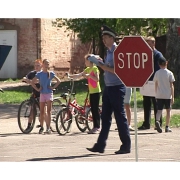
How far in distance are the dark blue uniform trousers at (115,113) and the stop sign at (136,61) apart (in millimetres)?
1163

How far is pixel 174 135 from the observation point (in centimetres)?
1727

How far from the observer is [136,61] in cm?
1245

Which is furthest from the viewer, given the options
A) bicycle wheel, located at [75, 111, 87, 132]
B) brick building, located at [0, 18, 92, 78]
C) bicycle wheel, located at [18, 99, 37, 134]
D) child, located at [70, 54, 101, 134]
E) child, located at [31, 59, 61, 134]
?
brick building, located at [0, 18, 92, 78]

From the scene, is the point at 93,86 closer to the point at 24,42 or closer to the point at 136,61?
the point at 136,61

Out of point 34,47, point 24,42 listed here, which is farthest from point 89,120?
point 24,42

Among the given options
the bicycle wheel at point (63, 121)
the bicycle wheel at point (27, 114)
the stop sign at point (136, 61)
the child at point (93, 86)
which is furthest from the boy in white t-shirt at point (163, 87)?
the stop sign at point (136, 61)

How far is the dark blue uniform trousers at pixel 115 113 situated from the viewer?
45.5ft

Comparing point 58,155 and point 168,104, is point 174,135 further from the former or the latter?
point 58,155

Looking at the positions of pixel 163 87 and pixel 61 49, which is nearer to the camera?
pixel 163 87

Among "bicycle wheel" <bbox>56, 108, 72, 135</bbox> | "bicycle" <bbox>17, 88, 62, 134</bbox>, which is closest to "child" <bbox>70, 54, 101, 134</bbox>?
"bicycle wheel" <bbox>56, 108, 72, 135</bbox>

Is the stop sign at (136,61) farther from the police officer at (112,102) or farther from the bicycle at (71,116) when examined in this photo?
the bicycle at (71,116)

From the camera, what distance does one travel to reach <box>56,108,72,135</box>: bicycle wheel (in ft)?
57.6

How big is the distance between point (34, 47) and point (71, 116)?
2106 centimetres

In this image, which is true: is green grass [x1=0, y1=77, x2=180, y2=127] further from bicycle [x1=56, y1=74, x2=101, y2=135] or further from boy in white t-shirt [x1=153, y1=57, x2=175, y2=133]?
bicycle [x1=56, y1=74, x2=101, y2=135]
